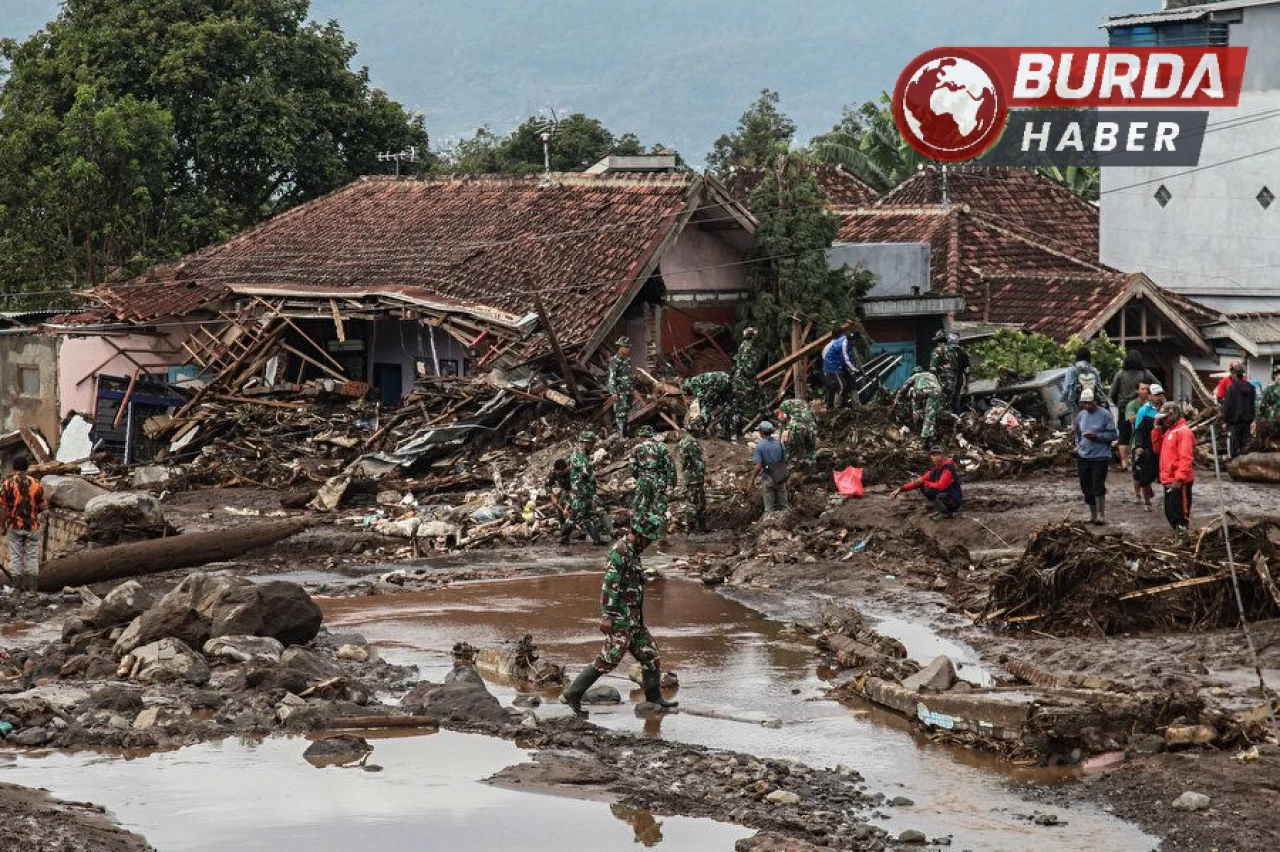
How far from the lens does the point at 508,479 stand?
2550cm

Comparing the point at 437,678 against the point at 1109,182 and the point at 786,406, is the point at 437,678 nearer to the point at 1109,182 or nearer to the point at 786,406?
the point at 786,406

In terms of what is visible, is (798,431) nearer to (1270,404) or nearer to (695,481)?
(695,481)

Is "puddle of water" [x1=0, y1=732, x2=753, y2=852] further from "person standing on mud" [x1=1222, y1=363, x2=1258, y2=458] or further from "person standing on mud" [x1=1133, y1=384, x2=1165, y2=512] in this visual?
"person standing on mud" [x1=1222, y1=363, x2=1258, y2=458]

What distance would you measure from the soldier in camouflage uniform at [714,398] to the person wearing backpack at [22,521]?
987 centimetres

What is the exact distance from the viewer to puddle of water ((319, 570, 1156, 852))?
1056 cm

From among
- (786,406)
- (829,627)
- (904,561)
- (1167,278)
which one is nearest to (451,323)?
(786,406)

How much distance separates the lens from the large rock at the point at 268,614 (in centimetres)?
1557

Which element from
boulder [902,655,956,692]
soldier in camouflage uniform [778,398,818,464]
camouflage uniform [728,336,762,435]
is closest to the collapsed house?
camouflage uniform [728,336,762,435]

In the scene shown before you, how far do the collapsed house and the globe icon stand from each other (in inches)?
252

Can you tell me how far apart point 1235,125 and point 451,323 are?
17811mm

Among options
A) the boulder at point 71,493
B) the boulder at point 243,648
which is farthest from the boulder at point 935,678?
the boulder at point 71,493

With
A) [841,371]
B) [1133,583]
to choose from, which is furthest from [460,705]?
[841,371]

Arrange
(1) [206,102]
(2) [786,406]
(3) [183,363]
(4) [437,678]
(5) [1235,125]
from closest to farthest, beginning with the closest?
1. (4) [437,678]
2. (2) [786,406]
3. (3) [183,363]
4. (5) [1235,125]
5. (1) [206,102]

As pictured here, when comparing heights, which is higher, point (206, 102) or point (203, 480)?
Answer: point (206, 102)
